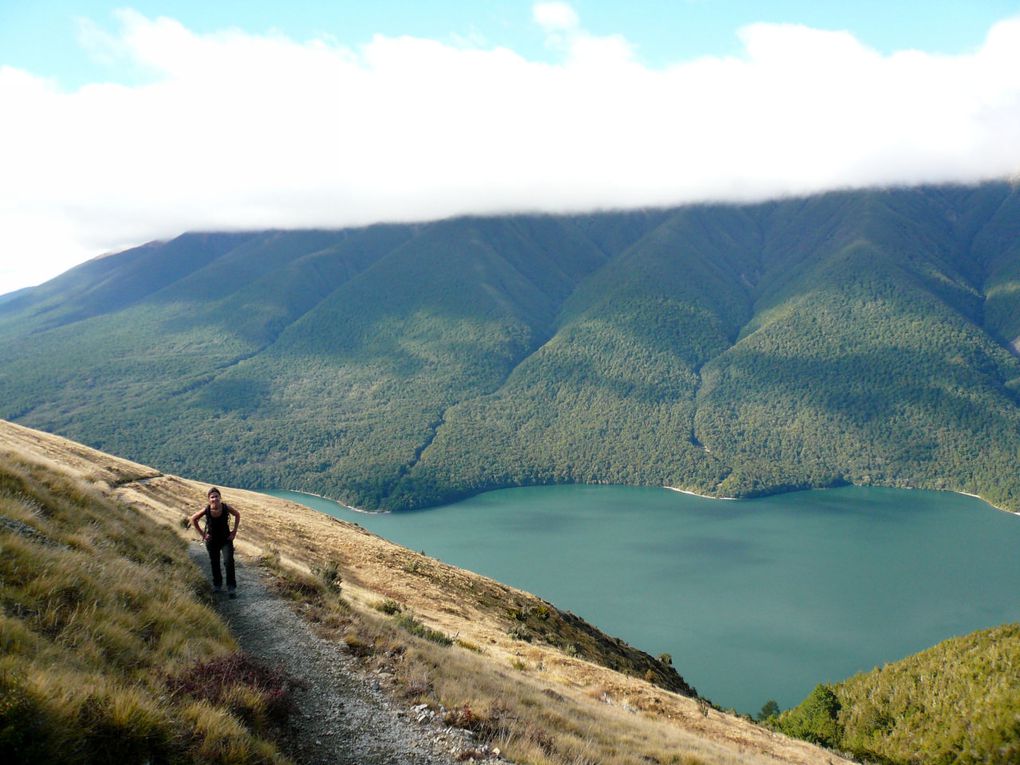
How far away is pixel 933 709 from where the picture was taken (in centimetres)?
2731

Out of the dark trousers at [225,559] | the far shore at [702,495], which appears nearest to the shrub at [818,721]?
the dark trousers at [225,559]

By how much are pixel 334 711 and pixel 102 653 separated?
3.12 meters

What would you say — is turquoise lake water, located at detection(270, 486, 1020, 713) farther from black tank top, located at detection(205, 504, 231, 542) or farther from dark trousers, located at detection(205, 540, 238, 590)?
black tank top, located at detection(205, 504, 231, 542)

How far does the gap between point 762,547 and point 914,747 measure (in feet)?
362

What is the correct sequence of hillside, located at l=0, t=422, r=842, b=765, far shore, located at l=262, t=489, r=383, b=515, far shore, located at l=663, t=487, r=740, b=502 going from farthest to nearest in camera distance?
far shore, located at l=663, t=487, r=740, b=502 < far shore, located at l=262, t=489, r=383, b=515 < hillside, located at l=0, t=422, r=842, b=765

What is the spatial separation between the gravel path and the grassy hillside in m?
22.0

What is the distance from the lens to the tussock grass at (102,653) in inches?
237

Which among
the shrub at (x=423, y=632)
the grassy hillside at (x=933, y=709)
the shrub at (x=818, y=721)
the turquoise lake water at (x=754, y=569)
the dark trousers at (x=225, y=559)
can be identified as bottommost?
the turquoise lake water at (x=754, y=569)

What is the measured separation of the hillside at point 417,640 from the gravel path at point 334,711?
45 centimetres

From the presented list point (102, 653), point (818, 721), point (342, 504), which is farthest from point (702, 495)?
point (102, 653)

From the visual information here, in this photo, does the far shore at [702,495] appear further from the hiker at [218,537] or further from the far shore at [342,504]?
the hiker at [218,537]

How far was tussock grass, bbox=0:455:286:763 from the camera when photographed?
602cm

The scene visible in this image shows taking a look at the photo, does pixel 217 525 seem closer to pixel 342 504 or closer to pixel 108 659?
pixel 108 659

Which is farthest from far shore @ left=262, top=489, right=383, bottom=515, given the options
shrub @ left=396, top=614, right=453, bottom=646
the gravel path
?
the gravel path
